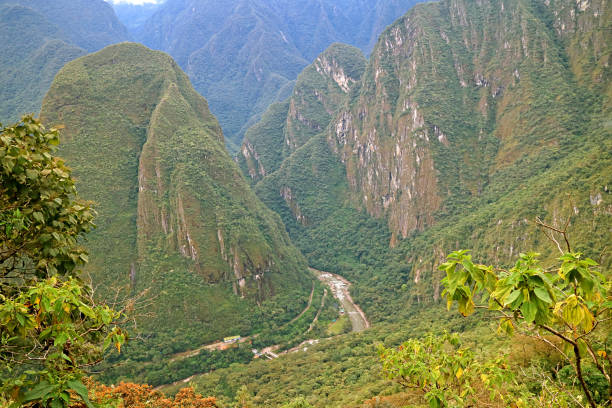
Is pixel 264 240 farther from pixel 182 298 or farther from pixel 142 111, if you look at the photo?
pixel 142 111

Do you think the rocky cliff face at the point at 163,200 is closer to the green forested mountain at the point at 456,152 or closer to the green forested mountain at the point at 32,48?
the green forested mountain at the point at 456,152

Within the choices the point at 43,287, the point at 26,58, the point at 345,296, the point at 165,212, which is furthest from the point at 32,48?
the point at 43,287

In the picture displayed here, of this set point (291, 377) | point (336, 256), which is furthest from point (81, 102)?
point (336, 256)

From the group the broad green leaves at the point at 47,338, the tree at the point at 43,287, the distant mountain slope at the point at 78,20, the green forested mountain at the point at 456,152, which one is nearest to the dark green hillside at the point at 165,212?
the green forested mountain at the point at 456,152

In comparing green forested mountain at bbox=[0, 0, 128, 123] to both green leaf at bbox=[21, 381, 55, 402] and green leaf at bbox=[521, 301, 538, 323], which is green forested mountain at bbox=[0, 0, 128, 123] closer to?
green leaf at bbox=[21, 381, 55, 402]

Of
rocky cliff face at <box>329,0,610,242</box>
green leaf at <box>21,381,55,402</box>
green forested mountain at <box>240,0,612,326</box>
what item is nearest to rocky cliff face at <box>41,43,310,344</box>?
green forested mountain at <box>240,0,612,326</box>
